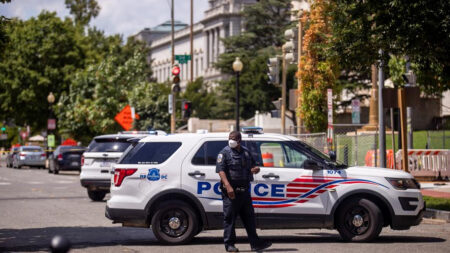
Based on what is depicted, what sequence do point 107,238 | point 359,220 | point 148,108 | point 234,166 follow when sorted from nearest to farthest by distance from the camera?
1. point 234,166
2. point 359,220
3. point 107,238
4. point 148,108

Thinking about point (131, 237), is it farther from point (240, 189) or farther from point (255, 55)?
point (255, 55)

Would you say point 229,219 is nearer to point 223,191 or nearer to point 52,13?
point 223,191

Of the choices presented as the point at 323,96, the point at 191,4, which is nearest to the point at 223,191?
the point at 323,96

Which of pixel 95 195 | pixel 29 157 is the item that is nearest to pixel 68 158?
pixel 29 157

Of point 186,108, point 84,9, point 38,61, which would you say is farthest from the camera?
point 84,9

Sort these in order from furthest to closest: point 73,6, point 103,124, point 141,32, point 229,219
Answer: point 141,32 → point 73,6 → point 103,124 → point 229,219

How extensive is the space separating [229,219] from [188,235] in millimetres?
1306

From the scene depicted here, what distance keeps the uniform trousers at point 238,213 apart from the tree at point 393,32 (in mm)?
7337

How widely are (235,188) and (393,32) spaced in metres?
8.13

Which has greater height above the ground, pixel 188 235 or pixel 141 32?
pixel 141 32

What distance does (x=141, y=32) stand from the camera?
169 metres

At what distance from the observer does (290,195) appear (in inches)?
546

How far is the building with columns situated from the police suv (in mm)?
98635

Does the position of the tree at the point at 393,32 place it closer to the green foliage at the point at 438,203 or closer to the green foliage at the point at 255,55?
the green foliage at the point at 438,203
